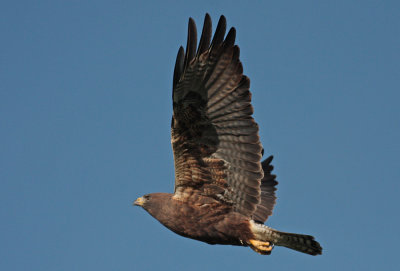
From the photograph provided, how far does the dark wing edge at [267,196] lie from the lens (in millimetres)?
11078

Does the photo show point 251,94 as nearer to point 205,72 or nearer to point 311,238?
point 205,72

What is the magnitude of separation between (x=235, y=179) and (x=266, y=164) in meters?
3.00

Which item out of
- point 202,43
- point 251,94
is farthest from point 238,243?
point 202,43

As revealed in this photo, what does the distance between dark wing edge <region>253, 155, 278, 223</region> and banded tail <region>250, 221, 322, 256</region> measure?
1.17m

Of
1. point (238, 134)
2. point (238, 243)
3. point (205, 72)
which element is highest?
point (205, 72)

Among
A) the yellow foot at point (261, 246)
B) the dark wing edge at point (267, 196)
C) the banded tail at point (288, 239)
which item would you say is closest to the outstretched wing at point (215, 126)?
the banded tail at point (288, 239)

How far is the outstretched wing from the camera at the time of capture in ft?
29.5

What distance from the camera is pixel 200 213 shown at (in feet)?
32.0

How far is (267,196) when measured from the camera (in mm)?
11742

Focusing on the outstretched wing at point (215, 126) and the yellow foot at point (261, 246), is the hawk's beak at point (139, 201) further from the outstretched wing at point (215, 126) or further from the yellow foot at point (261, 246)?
the yellow foot at point (261, 246)

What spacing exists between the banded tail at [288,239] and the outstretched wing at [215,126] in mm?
375

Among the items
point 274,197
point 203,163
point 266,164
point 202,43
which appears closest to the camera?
point 202,43

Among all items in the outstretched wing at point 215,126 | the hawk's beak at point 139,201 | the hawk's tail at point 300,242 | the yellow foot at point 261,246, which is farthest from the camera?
the hawk's beak at point 139,201

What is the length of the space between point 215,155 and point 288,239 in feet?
6.17
